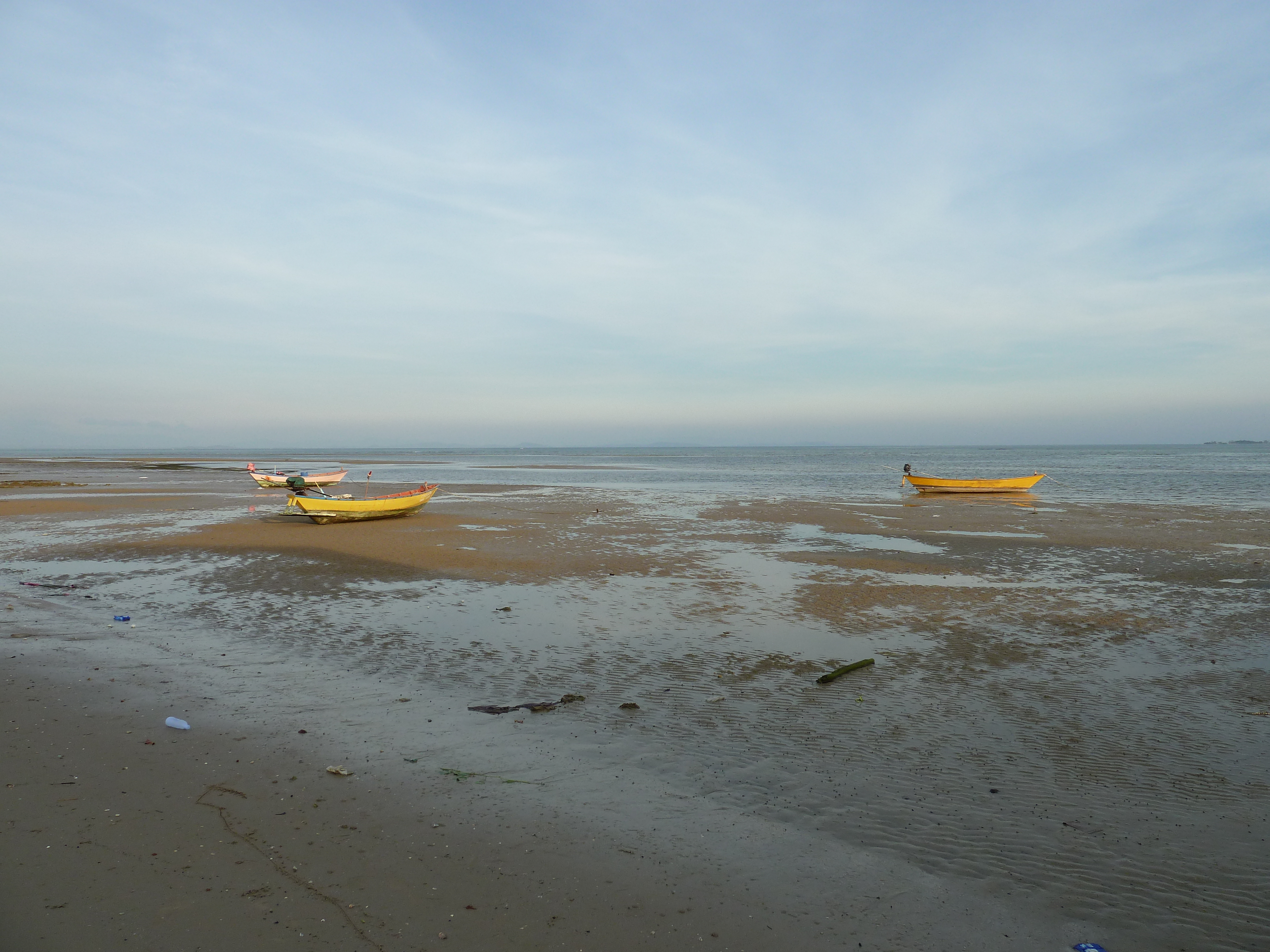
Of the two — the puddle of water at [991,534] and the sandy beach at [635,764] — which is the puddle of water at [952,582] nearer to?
the sandy beach at [635,764]

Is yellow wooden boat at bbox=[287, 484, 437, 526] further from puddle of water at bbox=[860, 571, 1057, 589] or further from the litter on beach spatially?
the litter on beach

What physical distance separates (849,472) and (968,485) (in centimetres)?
2808

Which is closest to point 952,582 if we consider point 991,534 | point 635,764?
point 991,534

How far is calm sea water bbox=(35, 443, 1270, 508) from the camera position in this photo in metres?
40.7

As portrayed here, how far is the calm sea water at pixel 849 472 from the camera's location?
40.7 meters

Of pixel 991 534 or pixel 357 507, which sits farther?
pixel 357 507

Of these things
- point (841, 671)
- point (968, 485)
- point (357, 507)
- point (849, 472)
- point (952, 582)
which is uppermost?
point (357, 507)

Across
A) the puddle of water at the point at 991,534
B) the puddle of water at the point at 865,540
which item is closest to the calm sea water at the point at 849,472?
the puddle of water at the point at 991,534

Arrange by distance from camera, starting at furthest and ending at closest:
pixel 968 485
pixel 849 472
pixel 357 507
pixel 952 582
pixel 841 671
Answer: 1. pixel 849 472
2. pixel 968 485
3. pixel 357 507
4. pixel 952 582
5. pixel 841 671

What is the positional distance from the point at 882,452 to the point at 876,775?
15494cm

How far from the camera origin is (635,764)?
6.32 m

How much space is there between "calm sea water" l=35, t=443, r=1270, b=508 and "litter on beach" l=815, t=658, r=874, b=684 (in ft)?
94.4

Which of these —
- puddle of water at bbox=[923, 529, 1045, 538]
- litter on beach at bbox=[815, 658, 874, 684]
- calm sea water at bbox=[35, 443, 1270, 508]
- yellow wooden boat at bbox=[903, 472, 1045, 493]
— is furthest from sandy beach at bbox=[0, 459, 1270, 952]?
calm sea water at bbox=[35, 443, 1270, 508]

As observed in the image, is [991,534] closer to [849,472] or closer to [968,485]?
[968,485]
